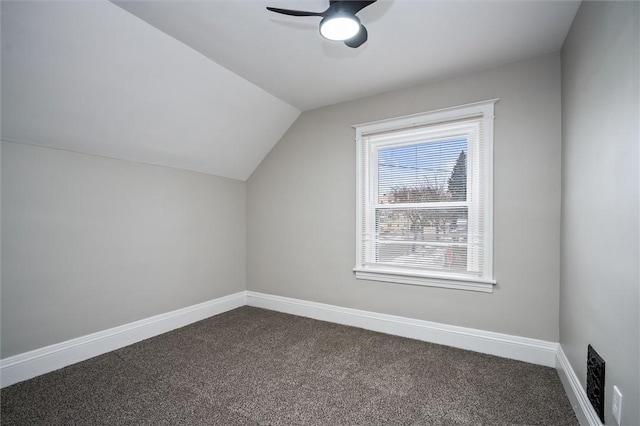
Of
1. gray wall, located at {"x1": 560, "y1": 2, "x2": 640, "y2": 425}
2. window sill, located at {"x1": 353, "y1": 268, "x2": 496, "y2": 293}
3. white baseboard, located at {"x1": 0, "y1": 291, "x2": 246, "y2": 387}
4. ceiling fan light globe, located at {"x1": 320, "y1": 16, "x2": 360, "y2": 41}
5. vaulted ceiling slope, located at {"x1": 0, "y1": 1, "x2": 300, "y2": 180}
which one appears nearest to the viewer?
gray wall, located at {"x1": 560, "y1": 2, "x2": 640, "y2": 425}

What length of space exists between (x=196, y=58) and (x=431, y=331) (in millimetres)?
3249

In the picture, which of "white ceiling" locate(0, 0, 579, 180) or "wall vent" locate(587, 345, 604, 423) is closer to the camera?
"wall vent" locate(587, 345, 604, 423)

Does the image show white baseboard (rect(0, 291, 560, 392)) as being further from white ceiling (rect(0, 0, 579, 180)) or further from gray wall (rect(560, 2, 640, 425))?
white ceiling (rect(0, 0, 579, 180))

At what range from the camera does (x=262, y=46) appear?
2471mm

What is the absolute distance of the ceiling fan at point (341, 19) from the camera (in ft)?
5.69

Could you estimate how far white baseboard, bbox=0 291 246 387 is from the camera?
2.27m

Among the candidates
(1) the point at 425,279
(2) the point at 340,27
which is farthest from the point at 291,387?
(2) the point at 340,27

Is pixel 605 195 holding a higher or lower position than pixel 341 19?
lower

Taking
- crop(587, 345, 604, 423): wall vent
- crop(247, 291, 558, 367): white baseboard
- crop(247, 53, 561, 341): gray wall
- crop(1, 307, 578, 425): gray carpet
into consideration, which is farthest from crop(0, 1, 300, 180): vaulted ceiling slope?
crop(587, 345, 604, 423): wall vent

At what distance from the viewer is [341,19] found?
1.79m

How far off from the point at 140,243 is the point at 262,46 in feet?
7.30

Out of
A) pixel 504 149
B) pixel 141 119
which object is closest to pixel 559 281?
pixel 504 149

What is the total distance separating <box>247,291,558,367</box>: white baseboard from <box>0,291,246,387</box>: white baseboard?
97cm

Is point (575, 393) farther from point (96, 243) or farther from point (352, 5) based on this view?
point (96, 243)
